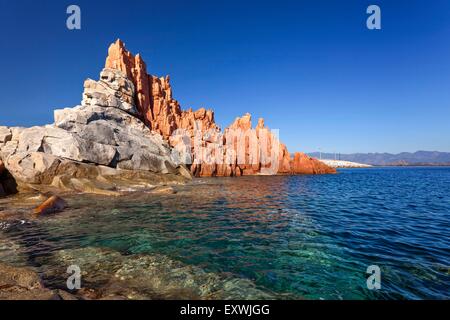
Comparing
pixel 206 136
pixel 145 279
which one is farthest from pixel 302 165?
pixel 145 279

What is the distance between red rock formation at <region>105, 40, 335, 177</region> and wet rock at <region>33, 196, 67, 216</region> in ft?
158

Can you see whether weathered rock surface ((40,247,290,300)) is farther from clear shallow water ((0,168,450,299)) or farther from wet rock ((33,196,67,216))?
wet rock ((33,196,67,216))

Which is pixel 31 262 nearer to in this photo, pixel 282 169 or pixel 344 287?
pixel 344 287

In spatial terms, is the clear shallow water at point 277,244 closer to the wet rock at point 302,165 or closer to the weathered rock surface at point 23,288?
the weathered rock surface at point 23,288

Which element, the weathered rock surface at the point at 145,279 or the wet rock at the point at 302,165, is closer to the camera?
the weathered rock surface at the point at 145,279

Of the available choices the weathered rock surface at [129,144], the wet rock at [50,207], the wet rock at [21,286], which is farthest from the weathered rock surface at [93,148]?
the wet rock at [21,286]

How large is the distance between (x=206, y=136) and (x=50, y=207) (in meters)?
62.5

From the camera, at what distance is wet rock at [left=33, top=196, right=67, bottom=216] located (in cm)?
1631

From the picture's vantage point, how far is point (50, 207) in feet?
55.5

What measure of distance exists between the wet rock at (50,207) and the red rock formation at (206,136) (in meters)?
48.0

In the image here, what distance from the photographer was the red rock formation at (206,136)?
212 ft

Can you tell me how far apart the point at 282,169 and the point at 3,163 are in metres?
69.2

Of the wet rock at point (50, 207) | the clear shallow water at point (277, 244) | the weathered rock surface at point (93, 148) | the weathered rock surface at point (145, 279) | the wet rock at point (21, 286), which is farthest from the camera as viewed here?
the weathered rock surface at point (93, 148)
